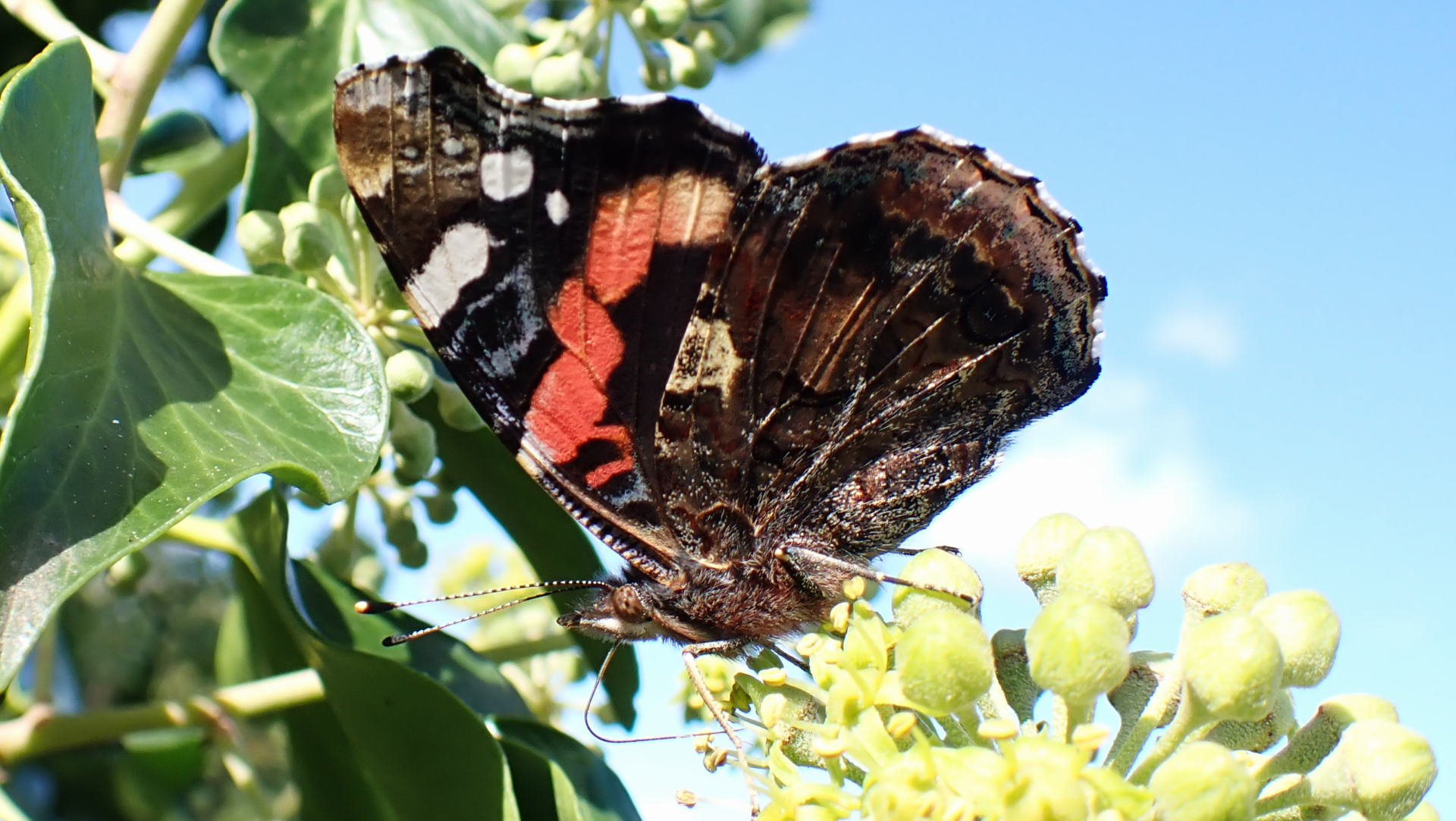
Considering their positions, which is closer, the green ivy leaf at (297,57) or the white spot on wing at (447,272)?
the white spot on wing at (447,272)

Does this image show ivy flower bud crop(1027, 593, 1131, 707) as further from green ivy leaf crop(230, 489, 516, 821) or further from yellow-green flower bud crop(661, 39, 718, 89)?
yellow-green flower bud crop(661, 39, 718, 89)

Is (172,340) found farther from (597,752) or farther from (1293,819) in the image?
(1293,819)

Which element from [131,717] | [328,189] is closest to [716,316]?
[328,189]

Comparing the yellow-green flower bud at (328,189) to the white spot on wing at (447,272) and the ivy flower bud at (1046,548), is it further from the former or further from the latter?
the ivy flower bud at (1046,548)

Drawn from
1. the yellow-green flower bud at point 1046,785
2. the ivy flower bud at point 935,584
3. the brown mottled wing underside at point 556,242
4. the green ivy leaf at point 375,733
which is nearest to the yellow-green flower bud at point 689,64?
the brown mottled wing underside at point 556,242

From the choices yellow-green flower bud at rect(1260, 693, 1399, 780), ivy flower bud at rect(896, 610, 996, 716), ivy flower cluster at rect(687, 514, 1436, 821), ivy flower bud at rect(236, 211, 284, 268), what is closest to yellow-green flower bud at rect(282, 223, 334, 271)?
ivy flower bud at rect(236, 211, 284, 268)
